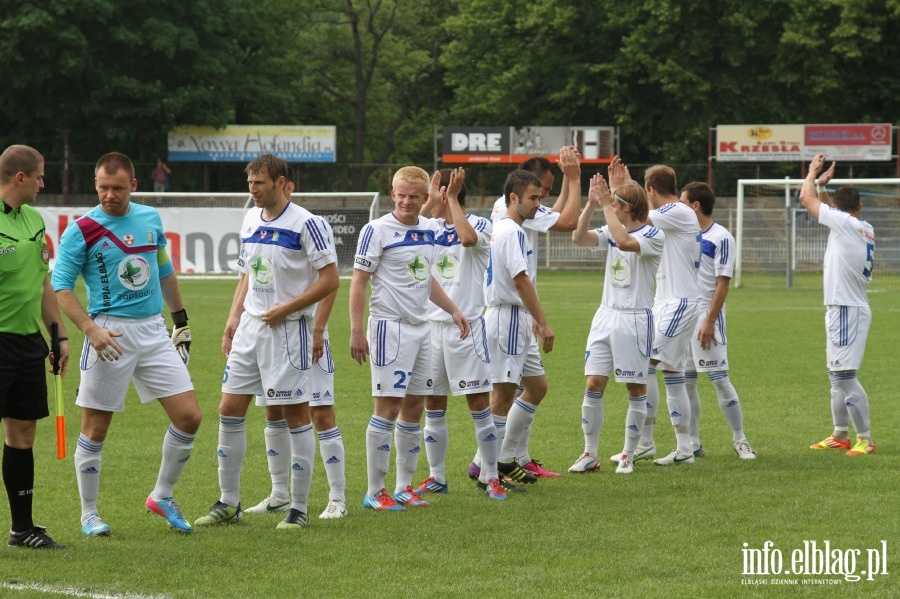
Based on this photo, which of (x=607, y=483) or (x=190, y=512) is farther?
(x=607, y=483)

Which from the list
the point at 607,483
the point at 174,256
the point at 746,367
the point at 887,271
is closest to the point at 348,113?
the point at 174,256

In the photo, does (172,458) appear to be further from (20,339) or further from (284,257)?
(284,257)

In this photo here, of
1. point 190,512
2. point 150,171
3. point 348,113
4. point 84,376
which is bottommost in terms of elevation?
point 190,512

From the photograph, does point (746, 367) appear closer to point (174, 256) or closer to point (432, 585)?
point (432, 585)

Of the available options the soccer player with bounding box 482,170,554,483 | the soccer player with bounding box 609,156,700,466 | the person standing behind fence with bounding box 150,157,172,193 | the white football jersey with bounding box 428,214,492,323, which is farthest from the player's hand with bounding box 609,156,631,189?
the person standing behind fence with bounding box 150,157,172,193

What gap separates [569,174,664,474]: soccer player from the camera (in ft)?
28.7

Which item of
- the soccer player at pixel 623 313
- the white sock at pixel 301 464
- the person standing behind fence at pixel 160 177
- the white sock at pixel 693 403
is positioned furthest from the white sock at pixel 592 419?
the person standing behind fence at pixel 160 177

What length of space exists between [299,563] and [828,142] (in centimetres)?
3914

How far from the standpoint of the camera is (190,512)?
757cm

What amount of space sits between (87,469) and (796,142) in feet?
127

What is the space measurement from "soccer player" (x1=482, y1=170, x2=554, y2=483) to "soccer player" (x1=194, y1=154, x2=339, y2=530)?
5.26ft

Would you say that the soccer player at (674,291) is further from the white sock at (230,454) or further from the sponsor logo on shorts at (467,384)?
the white sock at (230,454)

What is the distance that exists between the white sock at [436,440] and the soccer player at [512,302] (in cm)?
52

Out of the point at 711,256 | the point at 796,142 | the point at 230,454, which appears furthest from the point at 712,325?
the point at 796,142
